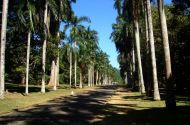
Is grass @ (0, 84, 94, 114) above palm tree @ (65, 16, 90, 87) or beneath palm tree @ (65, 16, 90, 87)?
beneath

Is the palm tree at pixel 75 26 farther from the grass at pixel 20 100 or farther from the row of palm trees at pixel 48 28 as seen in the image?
the grass at pixel 20 100

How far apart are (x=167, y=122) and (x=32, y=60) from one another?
33.1m

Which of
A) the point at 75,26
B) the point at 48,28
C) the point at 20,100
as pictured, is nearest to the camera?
the point at 20,100

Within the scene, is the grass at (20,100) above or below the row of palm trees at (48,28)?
below

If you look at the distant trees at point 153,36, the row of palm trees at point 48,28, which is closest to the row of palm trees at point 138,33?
the distant trees at point 153,36

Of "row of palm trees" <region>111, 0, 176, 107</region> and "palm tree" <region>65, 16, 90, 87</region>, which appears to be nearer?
"row of palm trees" <region>111, 0, 176, 107</region>

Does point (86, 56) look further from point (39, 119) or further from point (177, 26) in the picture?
point (39, 119)

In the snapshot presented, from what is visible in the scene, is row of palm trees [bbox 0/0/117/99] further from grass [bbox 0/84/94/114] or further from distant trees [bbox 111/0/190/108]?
distant trees [bbox 111/0/190/108]

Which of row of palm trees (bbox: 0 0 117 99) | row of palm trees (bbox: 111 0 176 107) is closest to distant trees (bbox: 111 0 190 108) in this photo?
row of palm trees (bbox: 111 0 176 107)

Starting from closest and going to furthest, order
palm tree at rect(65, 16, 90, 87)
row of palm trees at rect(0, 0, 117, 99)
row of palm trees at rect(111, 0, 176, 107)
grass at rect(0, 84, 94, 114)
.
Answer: row of palm trees at rect(111, 0, 176, 107) → grass at rect(0, 84, 94, 114) → row of palm trees at rect(0, 0, 117, 99) → palm tree at rect(65, 16, 90, 87)

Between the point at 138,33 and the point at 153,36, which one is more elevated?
the point at 138,33

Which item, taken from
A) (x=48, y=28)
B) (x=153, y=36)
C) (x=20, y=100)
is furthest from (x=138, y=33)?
(x=20, y=100)

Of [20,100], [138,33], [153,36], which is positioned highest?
[138,33]

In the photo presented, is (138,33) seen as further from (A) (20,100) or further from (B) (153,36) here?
(A) (20,100)
